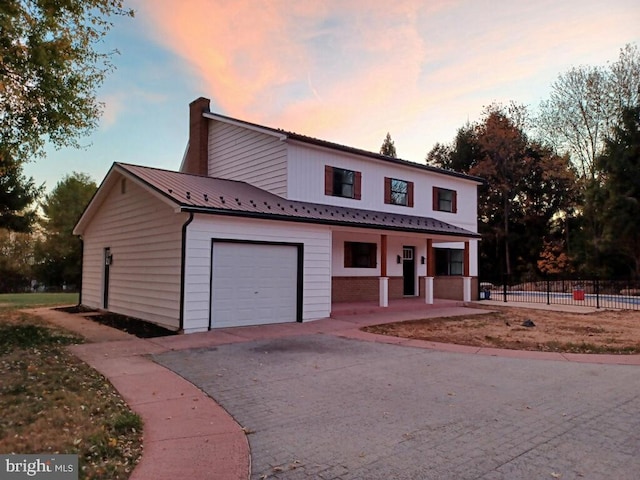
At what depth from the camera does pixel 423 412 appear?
507 cm

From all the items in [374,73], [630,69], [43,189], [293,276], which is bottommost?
[293,276]

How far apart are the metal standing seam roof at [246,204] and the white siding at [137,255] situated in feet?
1.98

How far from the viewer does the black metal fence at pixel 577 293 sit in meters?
20.5

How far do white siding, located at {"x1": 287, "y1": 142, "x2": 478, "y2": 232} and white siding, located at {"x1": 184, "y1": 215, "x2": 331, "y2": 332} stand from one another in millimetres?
2443

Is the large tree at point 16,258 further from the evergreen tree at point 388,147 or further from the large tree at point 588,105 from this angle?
the large tree at point 588,105

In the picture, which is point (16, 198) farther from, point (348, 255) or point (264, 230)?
point (348, 255)

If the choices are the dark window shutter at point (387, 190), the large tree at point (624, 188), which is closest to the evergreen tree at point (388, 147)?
the large tree at point (624, 188)

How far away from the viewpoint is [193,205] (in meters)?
10.5

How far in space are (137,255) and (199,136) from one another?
7.19m

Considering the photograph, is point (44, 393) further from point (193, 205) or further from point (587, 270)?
point (587, 270)

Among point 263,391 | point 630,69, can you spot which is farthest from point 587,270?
point 263,391

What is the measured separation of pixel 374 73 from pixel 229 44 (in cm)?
472

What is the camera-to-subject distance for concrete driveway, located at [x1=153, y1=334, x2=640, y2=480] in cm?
367

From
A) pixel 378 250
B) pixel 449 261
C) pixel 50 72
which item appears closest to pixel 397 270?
pixel 378 250
